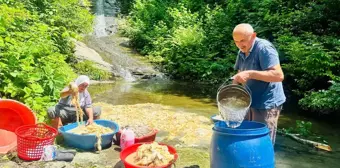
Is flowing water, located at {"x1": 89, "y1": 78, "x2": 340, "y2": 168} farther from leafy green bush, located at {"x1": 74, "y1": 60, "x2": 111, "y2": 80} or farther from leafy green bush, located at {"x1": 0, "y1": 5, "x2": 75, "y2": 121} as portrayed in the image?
leafy green bush, located at {"x1": 0, "y1": 5, "x2": 75, "y2": 121}

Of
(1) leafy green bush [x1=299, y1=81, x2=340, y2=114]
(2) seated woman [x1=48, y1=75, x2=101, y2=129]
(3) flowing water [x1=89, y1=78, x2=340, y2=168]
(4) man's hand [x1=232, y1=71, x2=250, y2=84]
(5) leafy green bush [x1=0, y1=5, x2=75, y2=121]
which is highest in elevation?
(4) man's hand [x1=232, y1=71, x2=250, y2=84]

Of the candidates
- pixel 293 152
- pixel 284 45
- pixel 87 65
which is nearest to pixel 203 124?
pixel 293 152

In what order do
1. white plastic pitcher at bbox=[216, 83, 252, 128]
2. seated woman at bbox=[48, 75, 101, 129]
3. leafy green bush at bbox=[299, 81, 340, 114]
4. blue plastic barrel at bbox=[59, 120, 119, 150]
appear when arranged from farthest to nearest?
leafy green bush at bbox=[299, 81, 340, 114] → seated woman at bbox=[48, 75, 101, 129] → blue plastic barrel at bbox=[59, 120, 119, 150] → white plastic pitcher at bbox=[216, 83, 252, 128]

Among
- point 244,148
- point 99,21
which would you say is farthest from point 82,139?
point 99,21

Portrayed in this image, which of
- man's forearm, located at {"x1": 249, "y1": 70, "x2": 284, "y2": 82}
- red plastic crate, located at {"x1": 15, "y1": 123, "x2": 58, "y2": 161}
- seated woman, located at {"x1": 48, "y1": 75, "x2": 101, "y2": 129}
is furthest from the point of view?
seated woman, located at {"x1": 48, "y1": 75, "x2": 101, "y2": 129}

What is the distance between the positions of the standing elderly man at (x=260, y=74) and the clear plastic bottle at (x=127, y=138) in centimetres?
172

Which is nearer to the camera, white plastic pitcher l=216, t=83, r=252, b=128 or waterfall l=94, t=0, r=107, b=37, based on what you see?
white plastic pitcher l=216, t=83, r=252, b=128

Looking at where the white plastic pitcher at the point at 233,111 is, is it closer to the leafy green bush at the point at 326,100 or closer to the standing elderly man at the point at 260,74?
the standing elderly man at the point at 260,74

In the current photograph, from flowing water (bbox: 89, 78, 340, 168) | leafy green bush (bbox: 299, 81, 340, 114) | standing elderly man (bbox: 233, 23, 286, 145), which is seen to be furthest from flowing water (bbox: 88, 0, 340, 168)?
standing elderly man (bbox: 233, 23, 286, 145)

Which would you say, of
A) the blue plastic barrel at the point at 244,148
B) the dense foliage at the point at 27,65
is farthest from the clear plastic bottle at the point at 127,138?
the blue plastic barrel at the point at 244,148

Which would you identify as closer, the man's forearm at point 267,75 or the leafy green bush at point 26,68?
the man's forearm at point 267,75

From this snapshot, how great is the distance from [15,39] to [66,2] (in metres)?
5.30

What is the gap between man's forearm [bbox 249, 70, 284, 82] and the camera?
340 cm

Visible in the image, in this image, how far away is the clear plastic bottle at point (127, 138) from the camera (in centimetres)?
495
